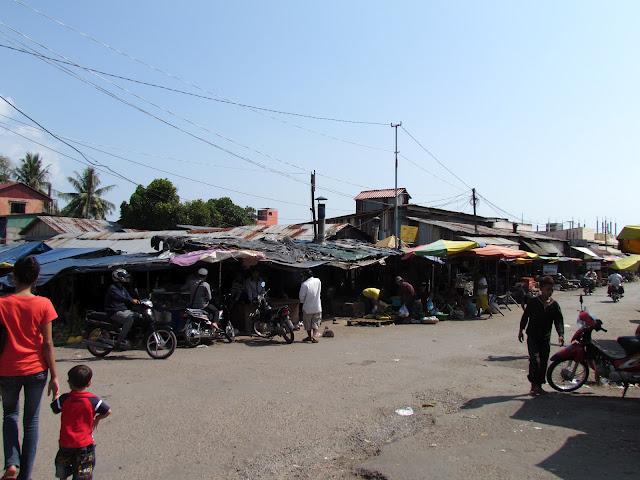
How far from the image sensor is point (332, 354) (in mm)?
11055

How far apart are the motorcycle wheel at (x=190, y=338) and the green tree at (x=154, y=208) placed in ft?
107

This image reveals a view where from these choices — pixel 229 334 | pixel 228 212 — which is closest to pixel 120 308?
pixel 229 334

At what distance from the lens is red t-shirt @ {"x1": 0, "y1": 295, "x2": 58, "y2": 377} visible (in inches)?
159

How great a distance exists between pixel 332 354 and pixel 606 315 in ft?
46.0

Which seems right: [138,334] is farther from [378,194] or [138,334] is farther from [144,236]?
[378,194]

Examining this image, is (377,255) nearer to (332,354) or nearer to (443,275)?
(443,275)

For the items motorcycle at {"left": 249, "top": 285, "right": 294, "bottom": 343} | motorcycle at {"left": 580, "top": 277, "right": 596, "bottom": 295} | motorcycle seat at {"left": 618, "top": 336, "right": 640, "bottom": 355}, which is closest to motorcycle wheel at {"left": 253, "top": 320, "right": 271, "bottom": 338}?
motorcycle at {"left": 249, "top": 285, "right": 294, "bottom": 343}

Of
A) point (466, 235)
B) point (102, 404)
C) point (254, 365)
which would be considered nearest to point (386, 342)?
point (254, 365)

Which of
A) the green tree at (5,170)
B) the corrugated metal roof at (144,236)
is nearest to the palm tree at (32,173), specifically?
the green tree at (5,170)

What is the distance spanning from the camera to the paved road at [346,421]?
480 cm

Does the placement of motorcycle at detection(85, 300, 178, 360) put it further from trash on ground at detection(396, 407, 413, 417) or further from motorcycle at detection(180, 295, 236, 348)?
trash on ground at detection(396, 407, 413, 417)

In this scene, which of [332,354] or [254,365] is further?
[332,354]

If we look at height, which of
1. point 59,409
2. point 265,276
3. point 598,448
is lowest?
point 598,448

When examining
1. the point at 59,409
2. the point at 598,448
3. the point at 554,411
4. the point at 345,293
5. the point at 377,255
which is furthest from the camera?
the point at 345,293
